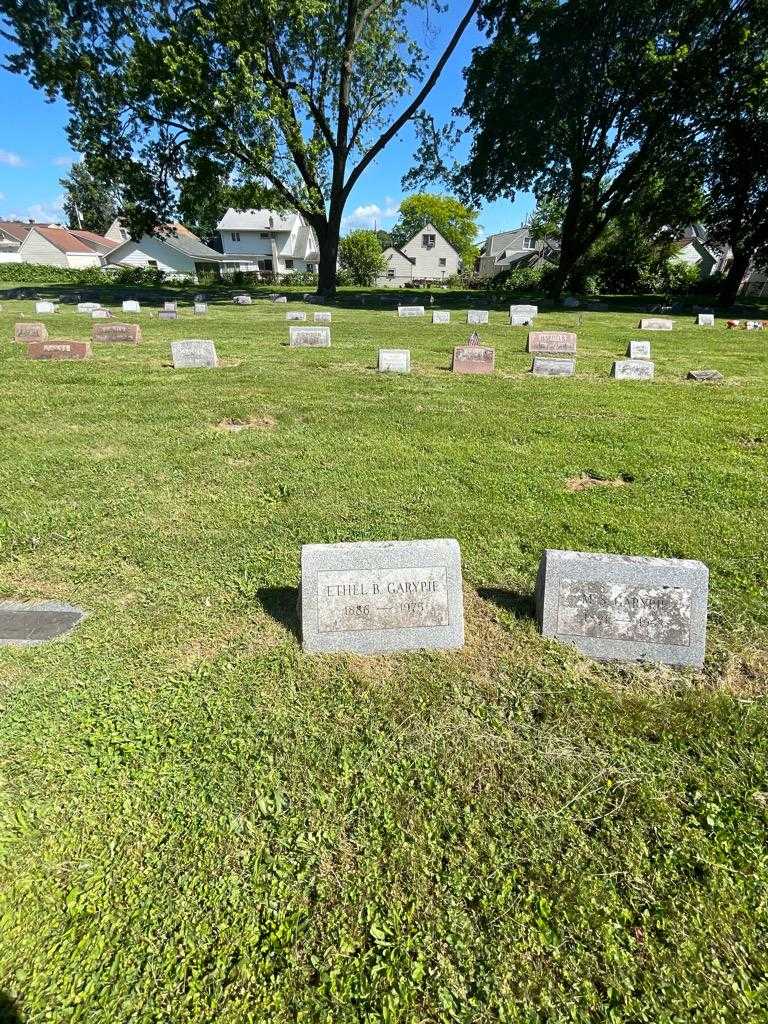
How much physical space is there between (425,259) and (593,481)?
65478 mm

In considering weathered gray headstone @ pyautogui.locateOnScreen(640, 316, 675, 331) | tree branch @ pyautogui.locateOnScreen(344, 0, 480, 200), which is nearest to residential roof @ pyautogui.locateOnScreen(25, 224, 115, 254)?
tree branch @ pyautogui.locateOnScreen(344, 0, 480, 200)

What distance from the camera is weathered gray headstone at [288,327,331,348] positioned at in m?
13.7

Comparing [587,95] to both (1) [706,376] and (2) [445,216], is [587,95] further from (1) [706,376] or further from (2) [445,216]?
(2) [445,216]

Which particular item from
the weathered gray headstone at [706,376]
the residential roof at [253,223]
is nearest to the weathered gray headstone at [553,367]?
the weathered gray headstone at [706,376]

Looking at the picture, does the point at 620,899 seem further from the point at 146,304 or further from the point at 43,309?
the point at 146,304

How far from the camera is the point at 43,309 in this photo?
20.6m

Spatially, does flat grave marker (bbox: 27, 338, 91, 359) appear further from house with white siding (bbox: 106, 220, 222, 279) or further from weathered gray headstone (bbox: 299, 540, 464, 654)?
house with white siding (bbox: 106, 220, 222, 279)

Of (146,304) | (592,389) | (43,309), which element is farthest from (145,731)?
(146,304)

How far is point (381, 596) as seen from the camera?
3.14 m

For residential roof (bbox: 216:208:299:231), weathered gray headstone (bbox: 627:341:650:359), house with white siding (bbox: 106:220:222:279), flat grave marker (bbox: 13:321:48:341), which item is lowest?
weathered gray headstone (bbox: 627:341:650:359)

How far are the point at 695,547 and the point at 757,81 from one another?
2886cm

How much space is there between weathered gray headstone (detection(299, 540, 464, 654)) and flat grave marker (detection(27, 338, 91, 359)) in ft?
37.1

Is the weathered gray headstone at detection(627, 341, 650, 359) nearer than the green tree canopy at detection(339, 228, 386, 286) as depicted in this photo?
Yes

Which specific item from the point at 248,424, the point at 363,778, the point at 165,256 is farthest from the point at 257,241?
the point at 363,778
